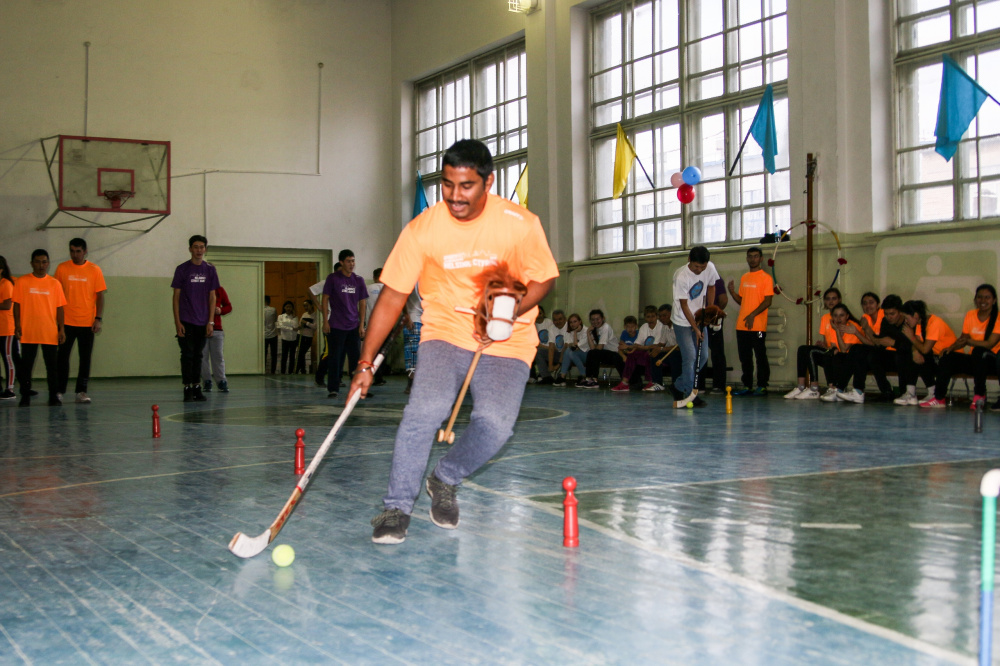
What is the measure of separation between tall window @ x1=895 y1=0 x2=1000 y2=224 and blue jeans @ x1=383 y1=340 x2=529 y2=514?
9.83m

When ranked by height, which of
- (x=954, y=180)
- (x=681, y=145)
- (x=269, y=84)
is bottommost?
(x=954, y=180)

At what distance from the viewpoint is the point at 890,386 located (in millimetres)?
11297

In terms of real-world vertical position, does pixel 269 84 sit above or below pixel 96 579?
above

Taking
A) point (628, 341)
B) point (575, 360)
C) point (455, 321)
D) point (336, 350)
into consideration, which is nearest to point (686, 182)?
point (628, 341)

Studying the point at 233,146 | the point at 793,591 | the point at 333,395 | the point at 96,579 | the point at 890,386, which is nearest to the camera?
the point at 793,591

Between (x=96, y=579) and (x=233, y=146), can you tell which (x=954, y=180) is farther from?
(x=233, y=146)

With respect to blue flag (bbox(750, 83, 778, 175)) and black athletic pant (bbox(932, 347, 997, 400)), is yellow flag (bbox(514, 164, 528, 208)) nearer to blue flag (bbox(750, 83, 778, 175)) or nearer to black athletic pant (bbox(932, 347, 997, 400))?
blue flag (bbox(750, 83, 778, 175))

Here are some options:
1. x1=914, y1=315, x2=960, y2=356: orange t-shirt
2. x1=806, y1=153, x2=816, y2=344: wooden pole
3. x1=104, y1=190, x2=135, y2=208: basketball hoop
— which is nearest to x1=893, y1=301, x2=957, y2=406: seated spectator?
x1=914, y1=315, x2=960, y2=356: orange t-shirt

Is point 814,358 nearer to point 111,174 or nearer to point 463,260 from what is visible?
point 463,260

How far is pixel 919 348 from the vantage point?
1062 cm

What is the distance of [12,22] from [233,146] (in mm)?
4471

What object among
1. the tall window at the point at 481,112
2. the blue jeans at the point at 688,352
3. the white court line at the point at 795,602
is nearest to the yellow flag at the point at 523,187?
the tall window at the point at 481,112

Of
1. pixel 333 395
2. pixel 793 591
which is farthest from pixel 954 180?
pixel 793 591

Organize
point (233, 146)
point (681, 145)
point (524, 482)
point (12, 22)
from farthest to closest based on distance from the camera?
point (233, 146), point (12, 22), point (681, 145), point (524, 482)
